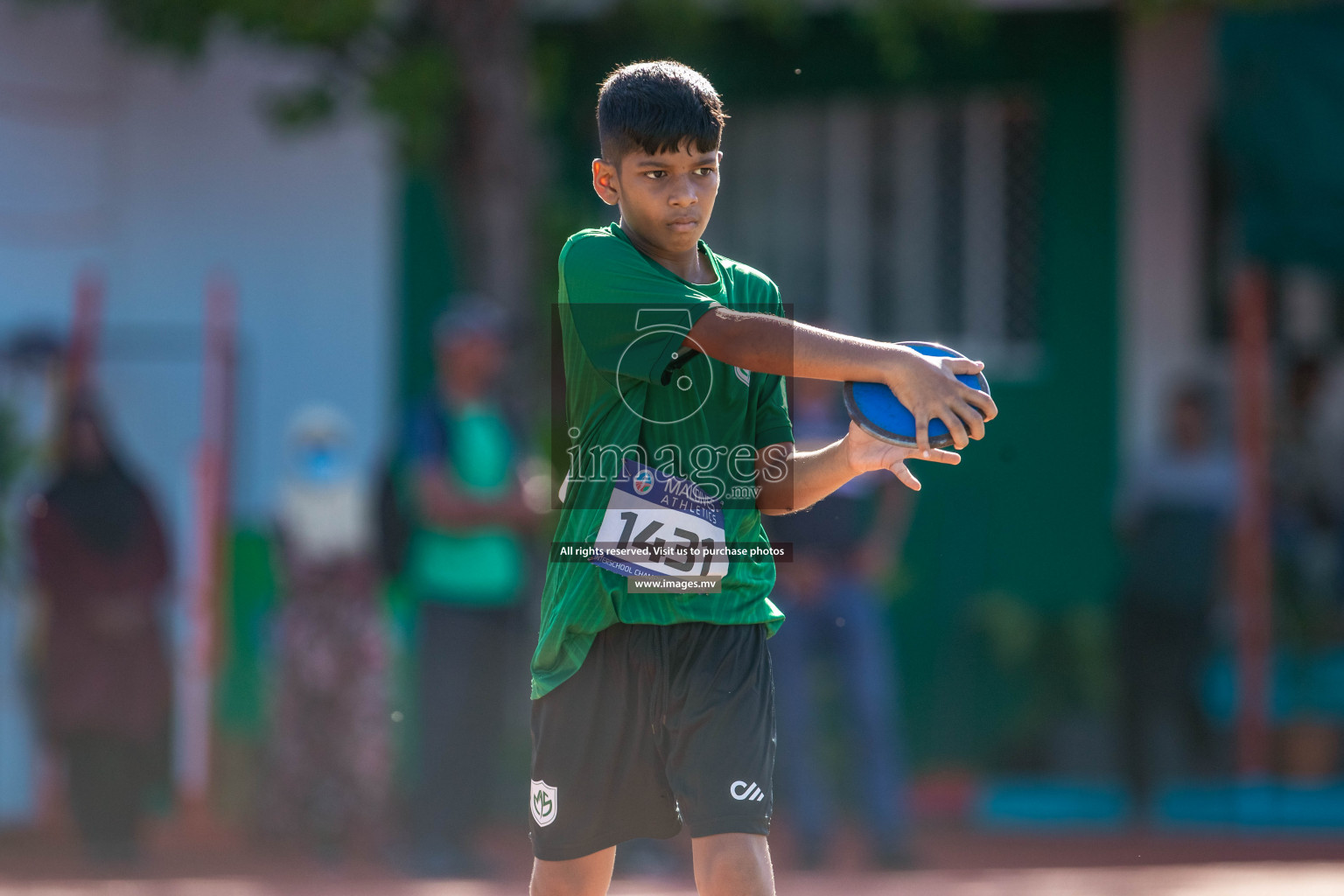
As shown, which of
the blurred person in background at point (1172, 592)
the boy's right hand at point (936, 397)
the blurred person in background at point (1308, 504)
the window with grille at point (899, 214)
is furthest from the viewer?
the window with grille at point (899, 214)

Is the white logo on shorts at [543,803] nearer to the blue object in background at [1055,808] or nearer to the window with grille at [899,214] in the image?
the blue object in background at [1055,808]

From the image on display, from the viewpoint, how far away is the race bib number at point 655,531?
2.88m

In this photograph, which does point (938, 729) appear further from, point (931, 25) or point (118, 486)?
point (118, 486)

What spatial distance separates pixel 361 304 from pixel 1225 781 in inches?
209

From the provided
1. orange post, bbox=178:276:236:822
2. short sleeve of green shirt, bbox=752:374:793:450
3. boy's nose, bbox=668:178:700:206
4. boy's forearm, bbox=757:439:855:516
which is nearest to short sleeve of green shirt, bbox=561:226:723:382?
boy's nose, bbox=668:178:700:206

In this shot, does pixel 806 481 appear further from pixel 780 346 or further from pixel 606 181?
pixel 606 181

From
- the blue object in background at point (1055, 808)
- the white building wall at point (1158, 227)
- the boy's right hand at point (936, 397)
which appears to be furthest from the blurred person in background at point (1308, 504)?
the boy's right hand at point (936, 397)

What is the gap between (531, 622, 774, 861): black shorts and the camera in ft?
9.34

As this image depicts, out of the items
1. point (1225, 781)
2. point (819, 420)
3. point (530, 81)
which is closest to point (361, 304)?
point (530, 81)

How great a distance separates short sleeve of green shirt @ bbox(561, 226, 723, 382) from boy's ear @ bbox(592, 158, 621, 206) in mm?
75

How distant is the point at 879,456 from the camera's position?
110 inches

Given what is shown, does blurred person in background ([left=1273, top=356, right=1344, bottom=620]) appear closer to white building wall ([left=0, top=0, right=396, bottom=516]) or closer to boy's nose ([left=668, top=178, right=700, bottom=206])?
white building wall ([left=0, top=0, right=396, bottom=516])

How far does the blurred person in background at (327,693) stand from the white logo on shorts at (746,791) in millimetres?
4674

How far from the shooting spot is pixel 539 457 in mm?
7961
